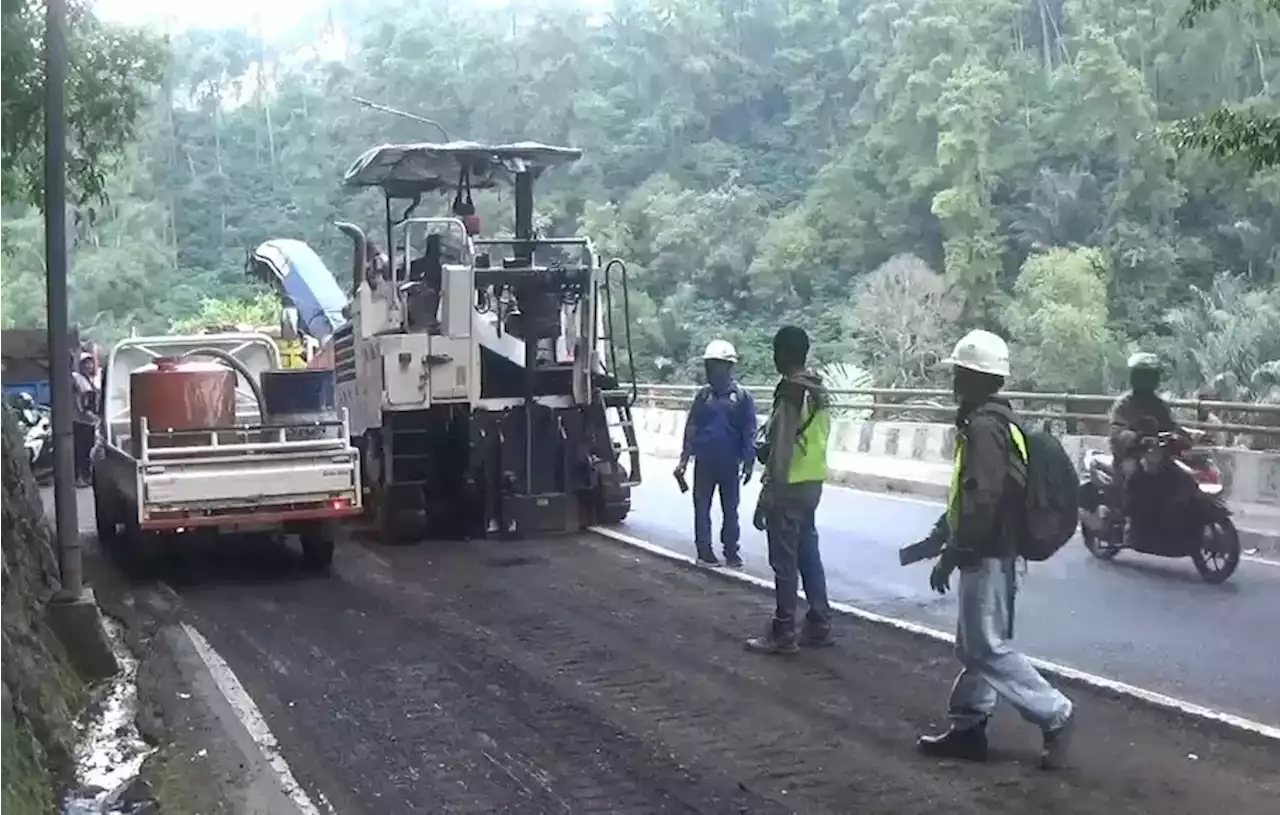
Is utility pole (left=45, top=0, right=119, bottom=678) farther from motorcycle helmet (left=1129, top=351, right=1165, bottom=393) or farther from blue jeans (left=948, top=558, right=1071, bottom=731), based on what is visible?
motorcycle helmet (left=1129, top=351, right=1165, bottom=393)

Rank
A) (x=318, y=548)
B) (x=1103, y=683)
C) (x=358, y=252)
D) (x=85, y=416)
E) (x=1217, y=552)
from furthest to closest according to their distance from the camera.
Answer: (x=85, y=416) < (x=358, y=252) < (x=318, y=548) < (x=1217, y=552) < (x=1103, y=683)

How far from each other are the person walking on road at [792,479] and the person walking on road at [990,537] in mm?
2105

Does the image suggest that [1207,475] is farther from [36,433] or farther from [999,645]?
[36,433]

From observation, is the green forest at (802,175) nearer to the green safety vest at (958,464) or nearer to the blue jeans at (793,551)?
the blue jeans at (793,551)

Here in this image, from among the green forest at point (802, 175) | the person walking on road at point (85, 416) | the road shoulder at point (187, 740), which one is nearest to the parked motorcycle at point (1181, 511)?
the road shoulder at point (187, 740)

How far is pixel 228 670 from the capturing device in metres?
8.51

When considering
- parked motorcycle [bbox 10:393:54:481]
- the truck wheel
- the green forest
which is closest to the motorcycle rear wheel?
the truck wheel

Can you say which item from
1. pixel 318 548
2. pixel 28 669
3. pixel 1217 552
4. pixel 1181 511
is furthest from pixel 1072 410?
→ pixel 28 669

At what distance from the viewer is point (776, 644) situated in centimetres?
843

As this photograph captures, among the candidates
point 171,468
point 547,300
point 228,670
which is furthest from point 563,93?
point 228,670

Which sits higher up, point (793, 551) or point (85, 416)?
point (85, 416)

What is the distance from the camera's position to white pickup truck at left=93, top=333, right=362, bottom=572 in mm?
11023

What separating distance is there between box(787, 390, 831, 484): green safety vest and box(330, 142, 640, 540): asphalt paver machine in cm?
505

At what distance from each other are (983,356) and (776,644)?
9.43 feet
